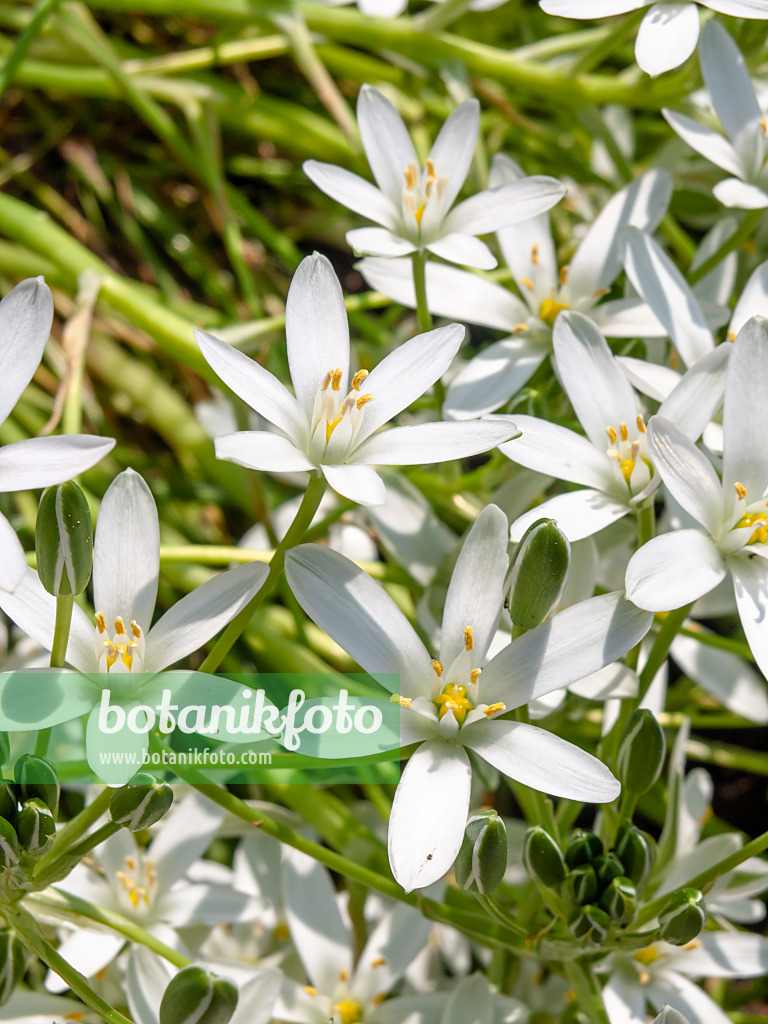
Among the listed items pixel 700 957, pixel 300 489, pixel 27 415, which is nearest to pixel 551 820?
pixel 700 957

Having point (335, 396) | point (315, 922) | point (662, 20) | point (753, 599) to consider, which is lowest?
point (315, 922)

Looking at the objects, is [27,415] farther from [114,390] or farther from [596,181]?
[596,181]

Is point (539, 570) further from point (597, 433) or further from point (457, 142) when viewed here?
point (457, 142)

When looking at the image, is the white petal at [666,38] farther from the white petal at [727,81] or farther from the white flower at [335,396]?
the white flower at [335,396]

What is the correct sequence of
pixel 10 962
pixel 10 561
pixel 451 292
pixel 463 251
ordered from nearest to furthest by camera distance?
pixel 10 561, pixel 10 962, pixel 463 251, pixel 451 292

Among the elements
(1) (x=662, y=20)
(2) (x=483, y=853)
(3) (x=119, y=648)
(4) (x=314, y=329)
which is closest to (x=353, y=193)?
(4) (x=314, y=329)

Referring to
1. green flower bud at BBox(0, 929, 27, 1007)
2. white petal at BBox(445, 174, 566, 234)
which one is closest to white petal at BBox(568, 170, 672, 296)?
white petal at BBox(445, 174, 566, 234)

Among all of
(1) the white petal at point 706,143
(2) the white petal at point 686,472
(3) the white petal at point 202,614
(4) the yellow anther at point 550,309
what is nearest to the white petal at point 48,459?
(3) the white petal at point 202,614
